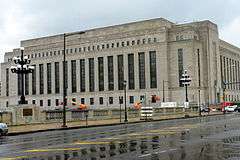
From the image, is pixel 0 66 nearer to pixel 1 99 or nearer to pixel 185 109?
pixel 1 99

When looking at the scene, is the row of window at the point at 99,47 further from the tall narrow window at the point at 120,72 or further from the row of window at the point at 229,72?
the row of window at the point at 229,72

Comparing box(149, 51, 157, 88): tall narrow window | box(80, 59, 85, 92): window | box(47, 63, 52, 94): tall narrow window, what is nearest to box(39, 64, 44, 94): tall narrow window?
box(47, 63, 52, 94): tall narrow window

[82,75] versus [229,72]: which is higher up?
[229,72]

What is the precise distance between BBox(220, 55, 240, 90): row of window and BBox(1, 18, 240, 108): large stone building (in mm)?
436

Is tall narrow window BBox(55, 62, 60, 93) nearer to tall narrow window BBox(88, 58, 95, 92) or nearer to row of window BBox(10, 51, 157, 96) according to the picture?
row of window BBox(10, 51, 157, 96)

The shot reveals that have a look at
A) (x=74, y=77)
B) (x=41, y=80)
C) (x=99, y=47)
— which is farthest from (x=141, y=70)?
(x=41, y=80)

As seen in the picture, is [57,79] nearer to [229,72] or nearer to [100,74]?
[100,74]

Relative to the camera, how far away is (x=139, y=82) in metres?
143

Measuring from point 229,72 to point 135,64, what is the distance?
4662 cm

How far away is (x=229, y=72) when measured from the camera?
16638cm

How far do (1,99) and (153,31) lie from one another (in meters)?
81.5

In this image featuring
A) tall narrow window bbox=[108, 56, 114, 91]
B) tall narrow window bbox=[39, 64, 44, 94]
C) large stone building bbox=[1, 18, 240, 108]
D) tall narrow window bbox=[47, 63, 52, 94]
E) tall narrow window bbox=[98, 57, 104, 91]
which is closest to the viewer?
large stone building bbox=[1, 18, 240, 108]

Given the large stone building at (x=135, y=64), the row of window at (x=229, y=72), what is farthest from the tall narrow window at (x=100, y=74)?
the row of window at (x=229, y=72)

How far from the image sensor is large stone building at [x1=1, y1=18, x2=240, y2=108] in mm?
137875
